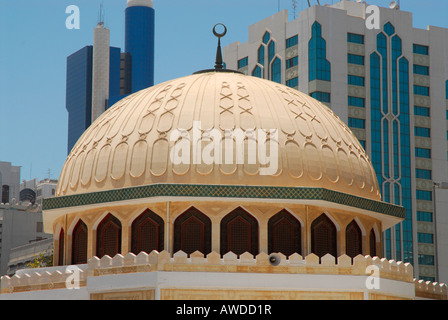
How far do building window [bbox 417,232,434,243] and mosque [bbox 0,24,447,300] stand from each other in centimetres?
5369

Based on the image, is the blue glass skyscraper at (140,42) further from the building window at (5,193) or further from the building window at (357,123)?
the building window at (357,123)

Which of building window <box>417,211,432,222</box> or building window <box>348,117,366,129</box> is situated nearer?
building window <box>348,117,366,129</box>

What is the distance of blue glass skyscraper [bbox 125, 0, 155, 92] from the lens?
190125mm

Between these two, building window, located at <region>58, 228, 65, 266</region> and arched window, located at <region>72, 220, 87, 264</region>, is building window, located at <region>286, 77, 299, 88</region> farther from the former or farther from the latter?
arched window, located at <region>72, 220, 87, 264</region>


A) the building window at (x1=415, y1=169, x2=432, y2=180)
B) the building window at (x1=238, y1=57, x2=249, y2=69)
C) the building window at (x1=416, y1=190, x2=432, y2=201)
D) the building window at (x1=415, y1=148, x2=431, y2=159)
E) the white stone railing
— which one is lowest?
the white stone railing

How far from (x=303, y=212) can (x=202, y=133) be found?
3.83 metres

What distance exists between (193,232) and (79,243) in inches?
166

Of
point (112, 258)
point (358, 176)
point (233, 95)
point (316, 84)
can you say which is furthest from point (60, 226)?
point (316, 84)

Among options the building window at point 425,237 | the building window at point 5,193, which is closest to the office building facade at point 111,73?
the building window at point 5,193

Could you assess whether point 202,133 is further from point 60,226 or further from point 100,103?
point 100,103

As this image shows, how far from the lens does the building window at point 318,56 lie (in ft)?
267

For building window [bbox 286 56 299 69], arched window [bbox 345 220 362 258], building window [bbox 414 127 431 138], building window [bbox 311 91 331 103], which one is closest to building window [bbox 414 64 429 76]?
building window [bbox 414 127 431 138]

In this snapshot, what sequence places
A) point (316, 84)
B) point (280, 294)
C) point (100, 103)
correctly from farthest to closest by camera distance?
1. point (100, 103)
2. point (316, 84)
3. point (280, 294)

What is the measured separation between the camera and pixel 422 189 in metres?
84.9
